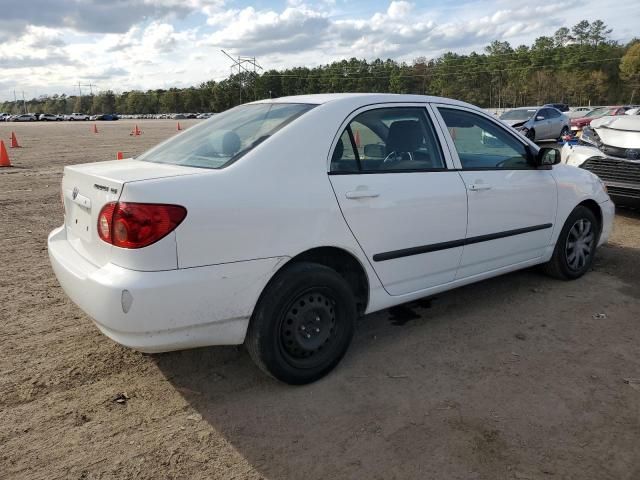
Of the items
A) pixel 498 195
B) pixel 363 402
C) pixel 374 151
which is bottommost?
pixel 363 402

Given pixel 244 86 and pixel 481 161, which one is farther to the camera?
pixel 244 86

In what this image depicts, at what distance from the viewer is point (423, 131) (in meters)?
3.74

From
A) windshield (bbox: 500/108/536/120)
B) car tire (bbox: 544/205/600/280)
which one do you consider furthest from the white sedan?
windshield (bbox: 500/108/536/120)

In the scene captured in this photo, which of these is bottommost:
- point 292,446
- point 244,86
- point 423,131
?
point 292,446

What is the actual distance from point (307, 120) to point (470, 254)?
Answer: 163 cm

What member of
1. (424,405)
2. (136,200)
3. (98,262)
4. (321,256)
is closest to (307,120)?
(321,256)

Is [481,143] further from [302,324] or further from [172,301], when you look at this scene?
[172,301]

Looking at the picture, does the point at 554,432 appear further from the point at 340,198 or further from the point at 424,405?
the point at 340,198

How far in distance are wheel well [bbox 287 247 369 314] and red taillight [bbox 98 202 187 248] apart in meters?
0.73

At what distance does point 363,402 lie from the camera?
2.95 meters

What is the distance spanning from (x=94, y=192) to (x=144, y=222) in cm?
52

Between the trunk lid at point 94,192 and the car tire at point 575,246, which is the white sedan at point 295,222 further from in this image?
the car tire at point 575,246

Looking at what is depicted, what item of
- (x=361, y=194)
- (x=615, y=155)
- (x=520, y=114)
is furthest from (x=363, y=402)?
(x=520, y=114)

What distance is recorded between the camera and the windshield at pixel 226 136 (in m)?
3.08
